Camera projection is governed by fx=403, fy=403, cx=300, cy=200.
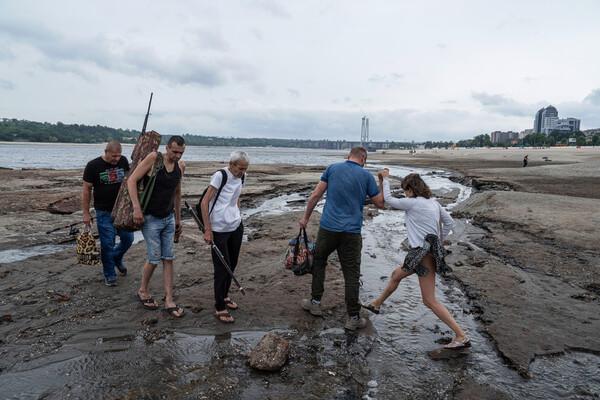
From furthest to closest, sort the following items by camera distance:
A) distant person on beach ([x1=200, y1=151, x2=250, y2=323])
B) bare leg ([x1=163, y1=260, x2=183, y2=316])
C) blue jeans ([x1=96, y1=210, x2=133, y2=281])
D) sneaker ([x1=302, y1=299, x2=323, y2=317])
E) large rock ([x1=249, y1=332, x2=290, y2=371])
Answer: blue jeans ([x1=96, y1=210, x2=133, y2=281]) < sneaker ([x1=302, y1=299, x2=323, y2=317]) < bare leg ([x1=163, y1=260, x2=183, y2=316]) < distant person on beach ([x1=200, y1=151, x2=250, y2=323]) < large rock ([x1=249, y1=332, x2=290, y2=371])

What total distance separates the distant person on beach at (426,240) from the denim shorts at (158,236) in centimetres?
269

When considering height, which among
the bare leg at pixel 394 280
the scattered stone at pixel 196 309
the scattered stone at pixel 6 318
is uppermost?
the bare leg at pixel 394 280

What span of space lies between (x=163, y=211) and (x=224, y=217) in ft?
2.59

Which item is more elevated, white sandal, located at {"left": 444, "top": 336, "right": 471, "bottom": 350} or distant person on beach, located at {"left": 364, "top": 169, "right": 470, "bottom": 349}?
distant person on beach, located at {"left": 364, "top": 169, "right": 470, "bottom": 349}

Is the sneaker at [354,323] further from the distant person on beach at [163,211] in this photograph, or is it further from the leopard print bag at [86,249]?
the leopard print bag at [86,249]

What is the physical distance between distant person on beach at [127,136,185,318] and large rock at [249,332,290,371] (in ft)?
4.83

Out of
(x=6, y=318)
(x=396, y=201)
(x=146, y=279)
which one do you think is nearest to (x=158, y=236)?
(x=146, y=279)

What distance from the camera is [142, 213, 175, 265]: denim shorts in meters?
4.84

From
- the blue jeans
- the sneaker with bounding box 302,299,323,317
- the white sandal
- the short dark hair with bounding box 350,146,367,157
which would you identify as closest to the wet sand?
the white sandal

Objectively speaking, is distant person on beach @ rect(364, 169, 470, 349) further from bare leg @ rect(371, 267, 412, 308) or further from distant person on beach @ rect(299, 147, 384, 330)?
distant person on beach @ rect(299, 147, 384, 330)

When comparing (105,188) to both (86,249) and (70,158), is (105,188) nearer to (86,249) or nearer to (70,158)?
(86,249)

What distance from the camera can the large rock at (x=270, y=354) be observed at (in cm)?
381

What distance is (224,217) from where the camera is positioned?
4.66 meters

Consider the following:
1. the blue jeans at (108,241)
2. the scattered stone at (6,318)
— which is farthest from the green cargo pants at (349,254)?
the scattered stone at (6,318)
